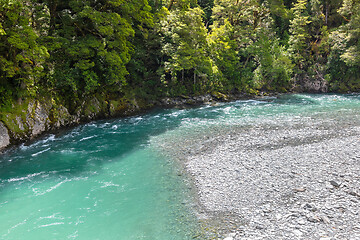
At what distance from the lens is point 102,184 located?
10.4 m

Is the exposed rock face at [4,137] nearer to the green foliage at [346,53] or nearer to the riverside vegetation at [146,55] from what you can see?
the riverside vegetation at [146,55]

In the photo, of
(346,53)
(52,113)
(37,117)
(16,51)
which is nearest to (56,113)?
(52,113)

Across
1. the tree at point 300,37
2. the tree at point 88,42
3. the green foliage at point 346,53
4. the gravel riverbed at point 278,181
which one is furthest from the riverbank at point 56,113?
the green foliage at point 346,53

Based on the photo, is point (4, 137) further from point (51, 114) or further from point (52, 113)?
point (52, 113)

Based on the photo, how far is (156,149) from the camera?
1440cm

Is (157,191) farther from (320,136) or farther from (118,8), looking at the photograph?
(118,8)

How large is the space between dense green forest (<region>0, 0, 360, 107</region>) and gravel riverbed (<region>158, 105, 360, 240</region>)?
35.8 feet

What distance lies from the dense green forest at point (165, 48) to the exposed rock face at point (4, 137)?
6.13 feet

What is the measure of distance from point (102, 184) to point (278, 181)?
844 cm

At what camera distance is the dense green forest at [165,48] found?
14945 mm

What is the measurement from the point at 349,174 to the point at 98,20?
1932cm

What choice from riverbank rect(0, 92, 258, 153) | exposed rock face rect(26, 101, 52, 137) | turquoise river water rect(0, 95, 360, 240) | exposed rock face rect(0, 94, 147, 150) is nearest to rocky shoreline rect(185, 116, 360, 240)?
turquoise river water rect(0, 95, 360, 240)

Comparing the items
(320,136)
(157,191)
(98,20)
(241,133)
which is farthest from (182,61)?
(157,191)

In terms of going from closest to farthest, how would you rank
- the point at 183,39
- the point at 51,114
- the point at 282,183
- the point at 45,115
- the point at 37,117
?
the point at 282,183 → the point at 37,117 → the point at 45,115 → the point at 51,114 → the point at 183,39
